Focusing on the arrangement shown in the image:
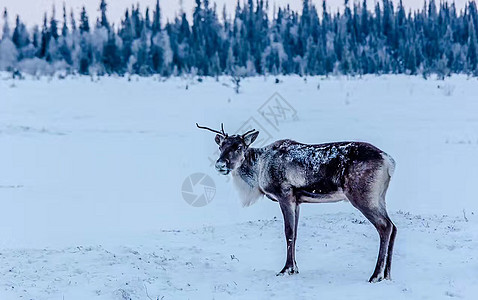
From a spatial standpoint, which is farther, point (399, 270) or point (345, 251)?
point (345, 251)

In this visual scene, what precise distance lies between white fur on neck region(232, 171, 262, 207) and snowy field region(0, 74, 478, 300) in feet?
2.86

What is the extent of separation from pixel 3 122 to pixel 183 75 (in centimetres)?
1778

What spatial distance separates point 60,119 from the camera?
25.9 meters

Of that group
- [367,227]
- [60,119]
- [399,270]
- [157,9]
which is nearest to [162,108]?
[60,119]

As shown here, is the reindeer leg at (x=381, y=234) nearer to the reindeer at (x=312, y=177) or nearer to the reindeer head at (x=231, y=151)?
the reindeer at (x=312, y=177)

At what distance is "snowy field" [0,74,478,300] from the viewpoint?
23.3ft

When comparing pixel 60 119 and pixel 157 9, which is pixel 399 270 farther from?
pixel 157 9

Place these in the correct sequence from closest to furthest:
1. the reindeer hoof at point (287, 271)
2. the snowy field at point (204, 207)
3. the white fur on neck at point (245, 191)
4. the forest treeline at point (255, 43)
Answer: the snowy field at point (204, 207)
the reindeer hoof at point (287, 271)
the white fur on neck at point (245, 191)
the forest treeline at point (255, 43)

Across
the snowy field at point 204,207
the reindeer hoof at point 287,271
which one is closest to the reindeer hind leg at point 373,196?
the snowy field at point 204,207

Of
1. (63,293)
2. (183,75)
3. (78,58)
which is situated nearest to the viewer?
(63,293)

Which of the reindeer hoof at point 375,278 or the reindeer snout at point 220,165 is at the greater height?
the reindeer snout at point 220,165

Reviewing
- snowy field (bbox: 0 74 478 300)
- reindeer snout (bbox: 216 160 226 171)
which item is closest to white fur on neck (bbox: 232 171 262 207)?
reindeer snout (bbox: 216 160 226 171)

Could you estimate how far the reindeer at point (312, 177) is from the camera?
6.87 metres

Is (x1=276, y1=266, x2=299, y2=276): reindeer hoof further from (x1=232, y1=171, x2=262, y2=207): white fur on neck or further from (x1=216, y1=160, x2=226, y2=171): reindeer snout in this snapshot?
(x1=216, y1=160, x2=226, y2=171): reindeer snout
